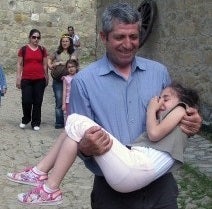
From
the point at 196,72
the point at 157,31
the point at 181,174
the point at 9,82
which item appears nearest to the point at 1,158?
the point at 181,174

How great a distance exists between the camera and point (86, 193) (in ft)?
18.5

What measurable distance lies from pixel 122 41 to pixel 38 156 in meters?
4.38

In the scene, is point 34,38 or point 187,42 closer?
point 34,38

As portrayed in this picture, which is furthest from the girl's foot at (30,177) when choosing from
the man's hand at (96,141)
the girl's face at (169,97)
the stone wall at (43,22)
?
the stone wall at (43,22)

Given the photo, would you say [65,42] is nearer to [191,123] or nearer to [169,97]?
[169,97]

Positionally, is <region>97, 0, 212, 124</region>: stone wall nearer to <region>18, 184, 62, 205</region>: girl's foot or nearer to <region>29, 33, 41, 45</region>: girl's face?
<region>29, 33, 41, 45</region>: girl's face

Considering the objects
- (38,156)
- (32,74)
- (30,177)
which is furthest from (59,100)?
(30,177)

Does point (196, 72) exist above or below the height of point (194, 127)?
below

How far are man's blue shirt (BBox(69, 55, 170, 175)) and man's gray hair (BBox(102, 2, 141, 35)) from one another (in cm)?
22

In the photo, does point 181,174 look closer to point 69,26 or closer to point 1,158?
point 1,158

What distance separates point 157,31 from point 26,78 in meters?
2.58

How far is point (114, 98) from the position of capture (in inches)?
117

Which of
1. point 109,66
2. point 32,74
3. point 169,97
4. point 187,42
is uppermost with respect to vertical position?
point 109,66

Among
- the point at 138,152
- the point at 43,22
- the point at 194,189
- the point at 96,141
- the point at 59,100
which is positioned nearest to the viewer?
the point at 96,141
